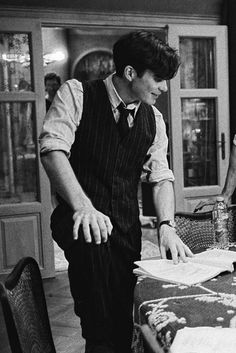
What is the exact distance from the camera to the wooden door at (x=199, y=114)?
463cm

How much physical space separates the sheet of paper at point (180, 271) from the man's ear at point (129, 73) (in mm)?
628

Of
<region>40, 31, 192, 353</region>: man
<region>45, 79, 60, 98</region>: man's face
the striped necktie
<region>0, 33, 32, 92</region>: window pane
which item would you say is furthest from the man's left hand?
<region>45, 79, 60, 98</region>: man's face

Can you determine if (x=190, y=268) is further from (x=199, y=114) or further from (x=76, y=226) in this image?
(x=199, y=114)

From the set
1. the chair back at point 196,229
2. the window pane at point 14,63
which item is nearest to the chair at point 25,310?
the chair back at point 196,229

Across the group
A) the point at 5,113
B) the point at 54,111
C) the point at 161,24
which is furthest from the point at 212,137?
the point at 54,111

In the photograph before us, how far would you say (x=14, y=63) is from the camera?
424cm

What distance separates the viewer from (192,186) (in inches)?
190

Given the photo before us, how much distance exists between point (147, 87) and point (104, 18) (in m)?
2.87

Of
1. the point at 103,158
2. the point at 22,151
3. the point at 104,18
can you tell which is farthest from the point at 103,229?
the point at 104,18

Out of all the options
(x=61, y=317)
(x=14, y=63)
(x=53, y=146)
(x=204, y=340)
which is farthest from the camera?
(x=14, y=63)

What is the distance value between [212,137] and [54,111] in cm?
332

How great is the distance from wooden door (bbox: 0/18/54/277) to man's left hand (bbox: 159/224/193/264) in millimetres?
2644

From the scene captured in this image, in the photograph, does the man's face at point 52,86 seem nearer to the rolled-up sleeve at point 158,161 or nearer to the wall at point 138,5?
the wall at point 138,5

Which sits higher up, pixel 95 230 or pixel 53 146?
pixel 53 146
